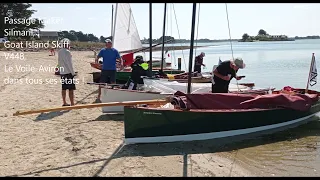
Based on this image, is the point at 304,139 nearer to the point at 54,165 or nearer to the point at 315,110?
the point at 315,110

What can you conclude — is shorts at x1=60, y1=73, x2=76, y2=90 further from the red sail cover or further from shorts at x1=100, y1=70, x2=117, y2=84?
the red sail cover

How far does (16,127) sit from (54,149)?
1.69 meters

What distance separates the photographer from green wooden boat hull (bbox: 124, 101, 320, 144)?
5.95 m

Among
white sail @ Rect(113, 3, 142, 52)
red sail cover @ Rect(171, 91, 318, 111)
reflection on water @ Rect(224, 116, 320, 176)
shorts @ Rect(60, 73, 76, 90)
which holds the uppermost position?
white sail @ Rect(113, 3, 142, 52)

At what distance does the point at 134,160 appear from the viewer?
5.25 meters

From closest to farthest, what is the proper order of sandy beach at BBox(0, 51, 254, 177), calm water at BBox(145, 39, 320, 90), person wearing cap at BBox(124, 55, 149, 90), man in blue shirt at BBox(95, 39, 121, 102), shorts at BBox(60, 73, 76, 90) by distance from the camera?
sandy beach at BBox(0, 51, 254, 177) → shorts at BBox(60, 73, 76, 90) → person wearing cap at BBox(124, 55, 149, 90) → man in blue shirt at BBox(95, 39, 121, 102) → calm water at BBox(145, 39, 320, 90)

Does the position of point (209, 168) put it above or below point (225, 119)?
below

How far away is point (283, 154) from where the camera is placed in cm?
607

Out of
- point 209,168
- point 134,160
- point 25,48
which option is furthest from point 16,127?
point 25,48

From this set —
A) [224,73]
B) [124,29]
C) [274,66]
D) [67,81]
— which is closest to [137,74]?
[67,81]

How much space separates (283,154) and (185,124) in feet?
6.21

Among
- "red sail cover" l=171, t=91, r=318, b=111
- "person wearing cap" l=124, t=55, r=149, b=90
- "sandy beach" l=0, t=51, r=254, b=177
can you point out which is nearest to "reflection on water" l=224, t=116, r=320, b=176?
"sandy beach" l=0, t=51, r=254, b=177

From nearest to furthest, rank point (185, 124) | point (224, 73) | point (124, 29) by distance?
1. point (185, 124)
2. point (224, 73)
3. point (124, 29)

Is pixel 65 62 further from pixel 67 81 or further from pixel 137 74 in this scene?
pixel 137 74
